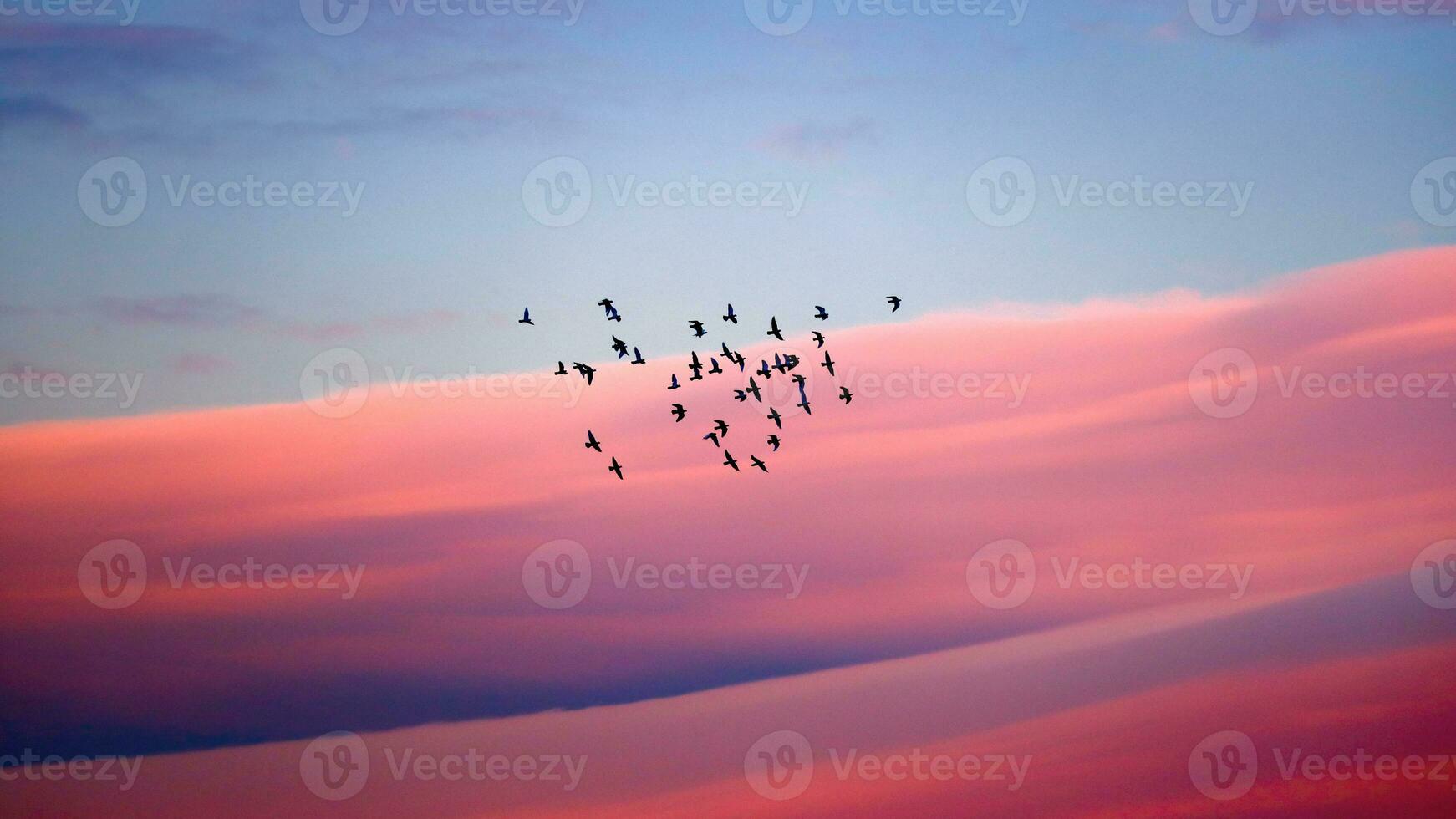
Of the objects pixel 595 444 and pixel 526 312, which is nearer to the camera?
pixel 526 312

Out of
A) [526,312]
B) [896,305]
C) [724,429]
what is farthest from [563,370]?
[896,305]

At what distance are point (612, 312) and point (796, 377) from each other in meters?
6.27

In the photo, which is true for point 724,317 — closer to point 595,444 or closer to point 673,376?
point 673,376

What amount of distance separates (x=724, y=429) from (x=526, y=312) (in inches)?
318

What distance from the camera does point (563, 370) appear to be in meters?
52.9

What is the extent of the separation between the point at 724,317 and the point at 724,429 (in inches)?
191

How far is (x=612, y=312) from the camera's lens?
5231 cm

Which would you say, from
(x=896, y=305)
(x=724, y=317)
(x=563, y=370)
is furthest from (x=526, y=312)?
(x=896, y=305)

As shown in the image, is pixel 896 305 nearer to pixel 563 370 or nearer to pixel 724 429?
pixel 724 429

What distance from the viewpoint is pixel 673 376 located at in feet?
172

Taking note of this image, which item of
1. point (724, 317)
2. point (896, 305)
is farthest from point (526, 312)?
point (896, 305)

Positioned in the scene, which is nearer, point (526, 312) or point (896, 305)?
point (526, 312)

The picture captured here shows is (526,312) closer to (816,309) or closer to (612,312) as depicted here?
(612,312)

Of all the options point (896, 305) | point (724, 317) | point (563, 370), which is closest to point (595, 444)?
point (563, 370)
